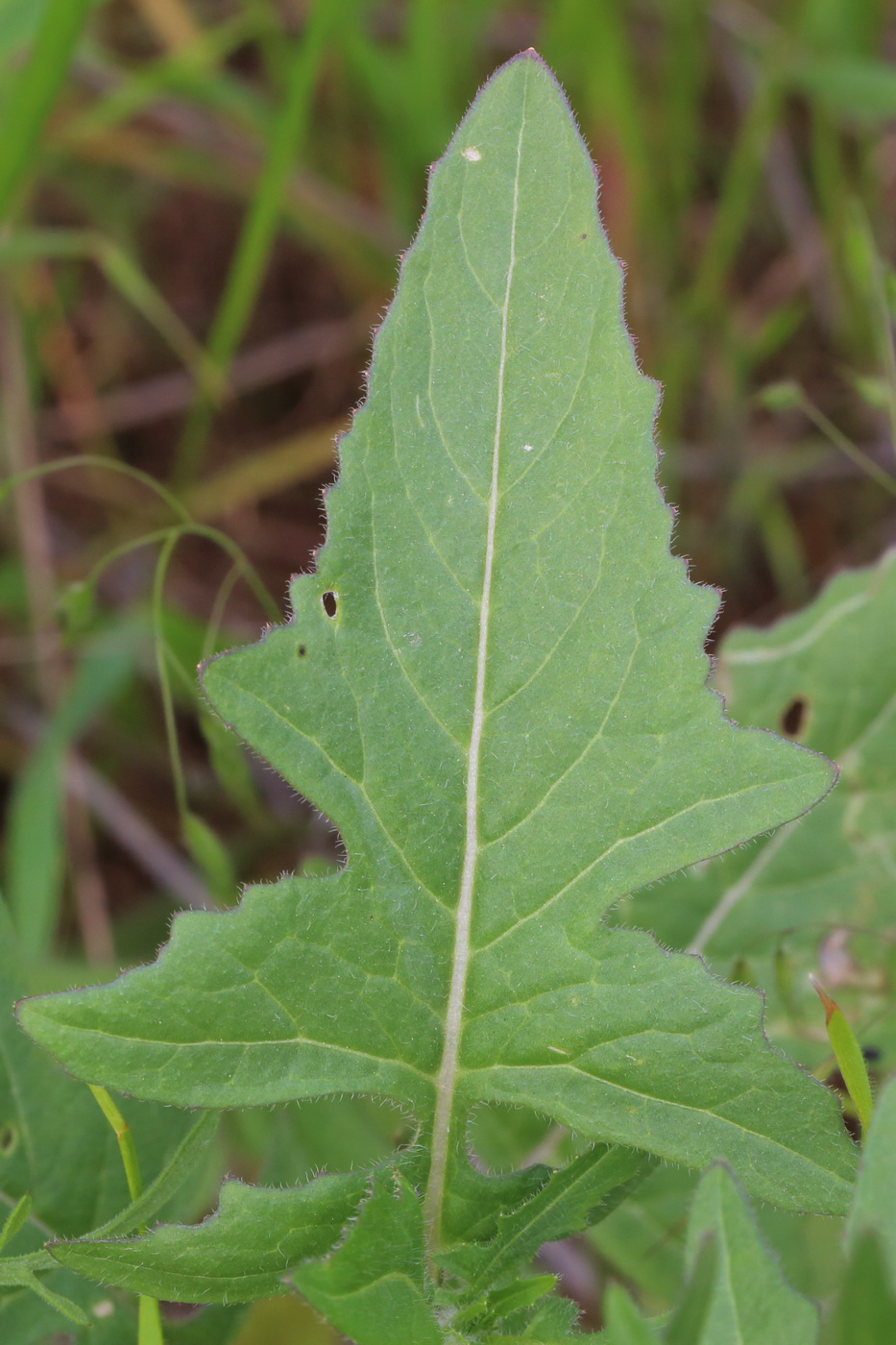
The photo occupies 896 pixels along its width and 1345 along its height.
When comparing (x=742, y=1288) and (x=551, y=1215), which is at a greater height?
(x=551, y=1215)

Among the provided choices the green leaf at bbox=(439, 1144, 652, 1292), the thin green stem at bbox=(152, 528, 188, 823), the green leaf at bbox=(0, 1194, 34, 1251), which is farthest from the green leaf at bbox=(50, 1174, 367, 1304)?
the thin green stem at bbox=(152, 528, 188, 823)

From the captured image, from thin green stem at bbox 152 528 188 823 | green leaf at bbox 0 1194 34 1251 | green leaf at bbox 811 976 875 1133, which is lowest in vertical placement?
green leaf at bbox 811 976 875 1133

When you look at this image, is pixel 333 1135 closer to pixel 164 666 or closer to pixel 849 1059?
pixel 164 666

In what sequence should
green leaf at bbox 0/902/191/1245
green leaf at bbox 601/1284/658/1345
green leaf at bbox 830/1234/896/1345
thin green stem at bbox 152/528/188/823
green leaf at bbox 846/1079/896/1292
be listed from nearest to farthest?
green leaf at bbox 830/1234/896/1345 < green leaf at bbox 601/1284/658/1345 < green leaf at bbox 846/1079/896/1292 < green leaf at bbox 0/902/191/1245 < thin green stem at bbox 152/528/188/823

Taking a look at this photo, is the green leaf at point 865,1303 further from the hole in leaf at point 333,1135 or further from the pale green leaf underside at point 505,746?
the hole in leaf at point 333,1135

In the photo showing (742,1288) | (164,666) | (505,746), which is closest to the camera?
(742,1288)

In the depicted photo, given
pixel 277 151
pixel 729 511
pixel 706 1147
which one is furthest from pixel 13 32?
pixel 706 1147

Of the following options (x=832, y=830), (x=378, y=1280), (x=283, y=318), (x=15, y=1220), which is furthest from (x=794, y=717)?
(x=283, y=318)

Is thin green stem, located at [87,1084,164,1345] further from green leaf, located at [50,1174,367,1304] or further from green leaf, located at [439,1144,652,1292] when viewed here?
green leaf, located at [439,1144,652,1292]
